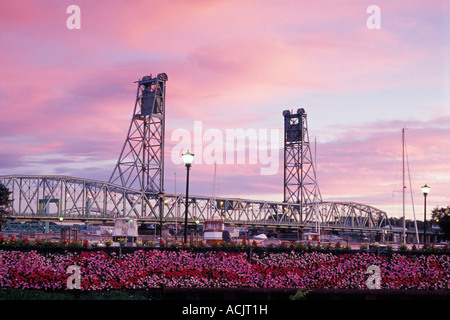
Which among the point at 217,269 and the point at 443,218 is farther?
the point at 443,218

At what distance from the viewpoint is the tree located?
199 ft

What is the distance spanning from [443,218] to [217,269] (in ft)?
157

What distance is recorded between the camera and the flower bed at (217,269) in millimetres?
19344

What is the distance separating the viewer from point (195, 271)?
20719 mm

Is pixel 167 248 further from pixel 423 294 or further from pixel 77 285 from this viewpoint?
pixel 423 294

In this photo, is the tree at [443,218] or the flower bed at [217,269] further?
the tree at [443,218]

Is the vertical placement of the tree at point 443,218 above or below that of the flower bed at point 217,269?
above

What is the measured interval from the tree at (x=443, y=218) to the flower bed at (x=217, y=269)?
39.5 meters

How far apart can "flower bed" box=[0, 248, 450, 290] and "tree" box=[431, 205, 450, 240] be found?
129ft

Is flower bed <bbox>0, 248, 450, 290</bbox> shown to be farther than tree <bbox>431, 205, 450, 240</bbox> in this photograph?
No

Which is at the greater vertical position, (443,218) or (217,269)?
(443,218)

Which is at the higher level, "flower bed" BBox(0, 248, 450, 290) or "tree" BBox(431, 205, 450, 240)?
"tree" BBox(431, 205, 450, 240)

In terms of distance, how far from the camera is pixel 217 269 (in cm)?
2092
